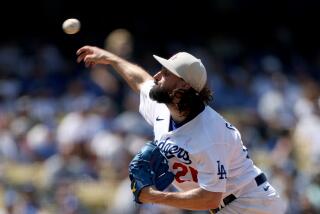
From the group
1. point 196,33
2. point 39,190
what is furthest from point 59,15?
point 39,190

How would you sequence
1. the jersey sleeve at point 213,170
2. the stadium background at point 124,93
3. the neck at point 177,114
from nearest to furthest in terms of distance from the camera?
the jersey sleeve at point 213,170 → the neck at point 177,114 → the stadium background at point 124,93

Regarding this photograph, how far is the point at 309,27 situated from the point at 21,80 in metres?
6.62

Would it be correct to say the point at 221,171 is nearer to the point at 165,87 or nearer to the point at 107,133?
the point at 165,87

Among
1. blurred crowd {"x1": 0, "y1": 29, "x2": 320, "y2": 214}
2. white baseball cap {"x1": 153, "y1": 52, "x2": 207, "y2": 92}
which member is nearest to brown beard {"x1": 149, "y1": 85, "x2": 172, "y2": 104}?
white baseball cap {"x1": 153, "y1": 52, "x2": 207, "y2": 92}

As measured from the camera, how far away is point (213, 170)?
607 centimetres

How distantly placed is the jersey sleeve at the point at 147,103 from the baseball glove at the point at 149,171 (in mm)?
530

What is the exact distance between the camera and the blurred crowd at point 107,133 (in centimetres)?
1039

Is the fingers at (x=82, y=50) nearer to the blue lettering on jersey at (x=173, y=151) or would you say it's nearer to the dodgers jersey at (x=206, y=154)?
the dodgers jersey at (x=206, y=154)

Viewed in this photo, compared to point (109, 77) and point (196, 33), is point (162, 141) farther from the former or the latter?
point (196, 33)

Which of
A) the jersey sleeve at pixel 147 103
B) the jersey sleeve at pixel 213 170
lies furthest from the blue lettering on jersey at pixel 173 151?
the jersey sleeve at pixel 147 103

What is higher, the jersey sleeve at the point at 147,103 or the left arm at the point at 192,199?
the jersey sleeve at the point at 147,103

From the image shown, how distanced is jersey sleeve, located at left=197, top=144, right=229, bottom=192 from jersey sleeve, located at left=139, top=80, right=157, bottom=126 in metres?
0.80

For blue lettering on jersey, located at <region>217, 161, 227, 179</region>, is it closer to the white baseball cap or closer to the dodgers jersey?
the dodgers jersey

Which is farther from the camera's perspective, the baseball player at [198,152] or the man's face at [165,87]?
the man's face at [165,87]
